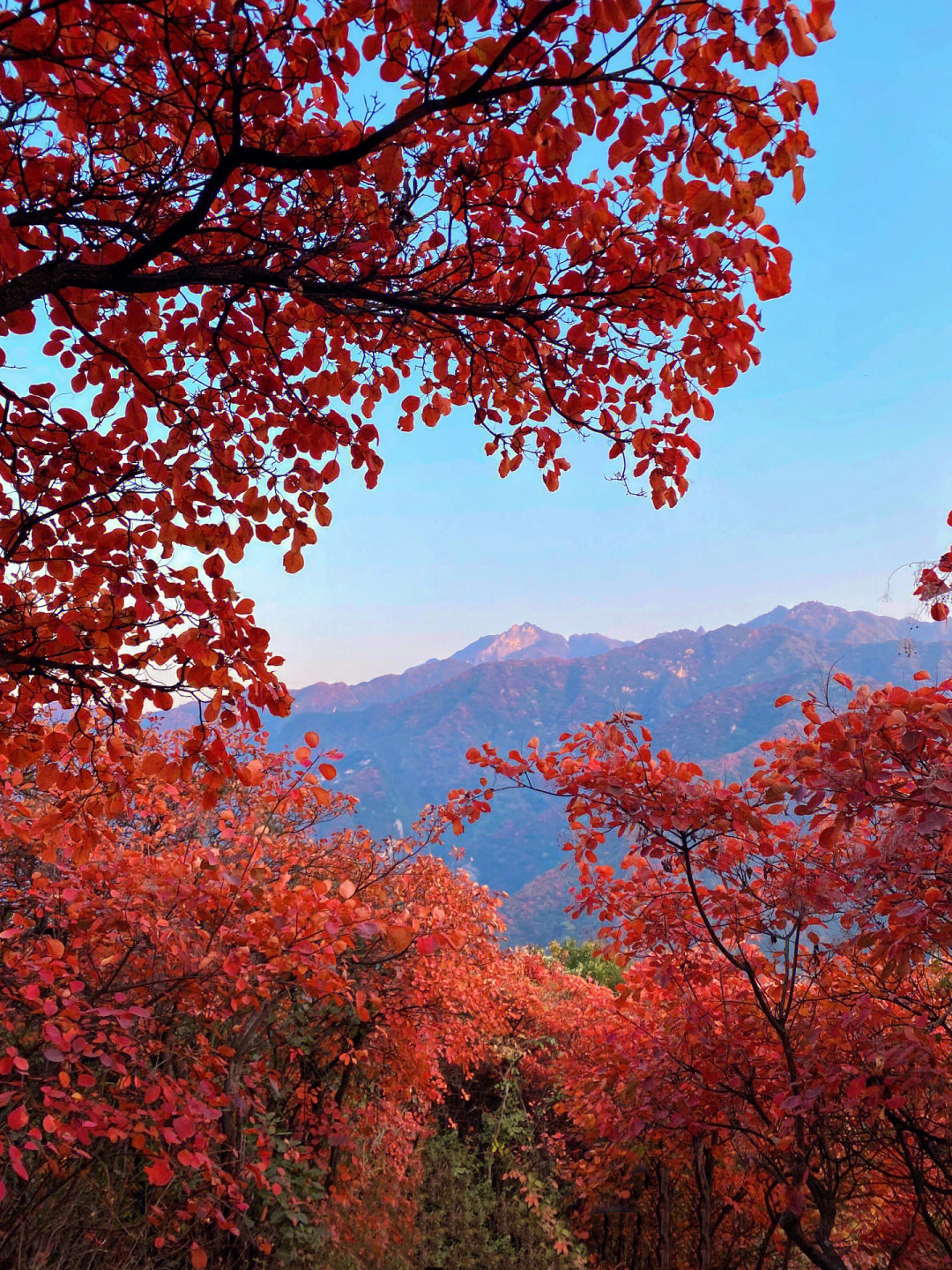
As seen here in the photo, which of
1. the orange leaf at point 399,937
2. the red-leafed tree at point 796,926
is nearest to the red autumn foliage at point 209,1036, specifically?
the orange leaf at point 399,937

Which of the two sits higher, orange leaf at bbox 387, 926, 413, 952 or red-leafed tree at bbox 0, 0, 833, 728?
red-leafed tree at bbox 0, 0, 833, 728

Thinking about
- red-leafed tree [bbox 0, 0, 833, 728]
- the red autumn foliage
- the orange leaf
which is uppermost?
red-leafed tree [bbox 0, 0, 833, 728]

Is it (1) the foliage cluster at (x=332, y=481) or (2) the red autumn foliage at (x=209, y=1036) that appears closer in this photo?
(1) the foliage cluster at (x=332, y=481)

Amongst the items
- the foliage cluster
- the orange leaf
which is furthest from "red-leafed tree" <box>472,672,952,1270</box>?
the orange leaf

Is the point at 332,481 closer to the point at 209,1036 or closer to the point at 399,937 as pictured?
the point at 399,937


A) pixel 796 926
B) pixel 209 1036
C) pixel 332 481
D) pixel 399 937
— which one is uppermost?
pixel 332 481

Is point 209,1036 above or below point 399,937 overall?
below

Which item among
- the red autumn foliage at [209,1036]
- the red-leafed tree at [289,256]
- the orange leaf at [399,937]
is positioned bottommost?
the red autumn foliage at [209,1036]

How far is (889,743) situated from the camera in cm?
276

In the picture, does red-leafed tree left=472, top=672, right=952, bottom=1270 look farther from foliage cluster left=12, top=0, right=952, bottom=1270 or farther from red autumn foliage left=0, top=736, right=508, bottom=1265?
red autumn foliage left=0, top=736, right=508, bottom=1265

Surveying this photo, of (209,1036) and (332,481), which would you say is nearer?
(332,481)

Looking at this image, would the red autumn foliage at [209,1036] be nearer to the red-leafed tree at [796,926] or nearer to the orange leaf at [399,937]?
the orange leaf at [399,937]

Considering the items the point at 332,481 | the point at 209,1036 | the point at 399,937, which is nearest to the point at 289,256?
the point at 332,481

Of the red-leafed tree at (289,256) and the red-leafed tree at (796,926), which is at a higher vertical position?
the red-leafed tree at (289,256)
